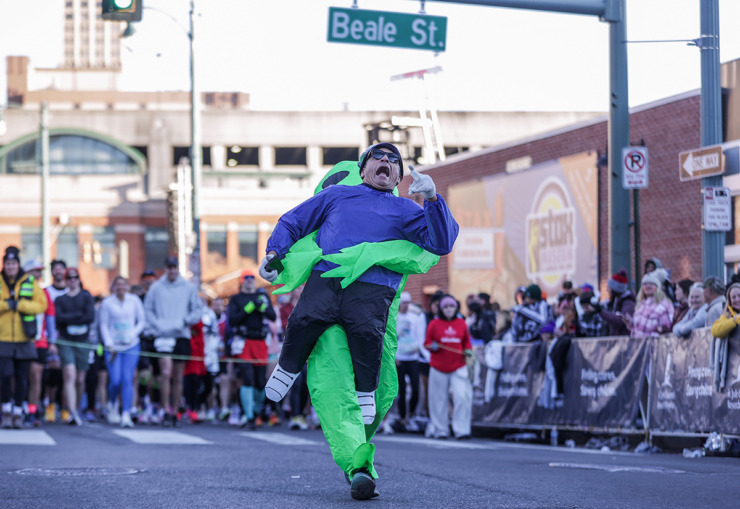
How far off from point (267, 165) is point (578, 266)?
47941 mm

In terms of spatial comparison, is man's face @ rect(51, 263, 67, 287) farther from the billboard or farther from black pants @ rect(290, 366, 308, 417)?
the billboard

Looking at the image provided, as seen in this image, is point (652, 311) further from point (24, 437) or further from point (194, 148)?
point (194, 148)

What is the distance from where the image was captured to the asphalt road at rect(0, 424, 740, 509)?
21.6ft

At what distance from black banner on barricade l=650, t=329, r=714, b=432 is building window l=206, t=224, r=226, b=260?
159 ft

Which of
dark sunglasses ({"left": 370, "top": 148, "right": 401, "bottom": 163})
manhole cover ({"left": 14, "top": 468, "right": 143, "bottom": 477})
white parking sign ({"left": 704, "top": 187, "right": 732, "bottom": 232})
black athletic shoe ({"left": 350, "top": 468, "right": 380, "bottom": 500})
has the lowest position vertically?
manhole cover ({"left": 14, "top": 468, "right": 143, "bottom": 477})

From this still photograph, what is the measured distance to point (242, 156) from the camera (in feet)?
241

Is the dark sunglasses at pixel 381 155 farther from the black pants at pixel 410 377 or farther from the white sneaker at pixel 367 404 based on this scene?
the black pants at pixel 410 377

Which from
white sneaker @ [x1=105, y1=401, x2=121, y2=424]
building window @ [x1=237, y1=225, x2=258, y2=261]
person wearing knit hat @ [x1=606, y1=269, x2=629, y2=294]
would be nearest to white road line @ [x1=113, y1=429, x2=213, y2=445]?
white sneaker @ [x1=105, y1=401, x2=121, y2=424]

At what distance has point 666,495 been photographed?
699 cm

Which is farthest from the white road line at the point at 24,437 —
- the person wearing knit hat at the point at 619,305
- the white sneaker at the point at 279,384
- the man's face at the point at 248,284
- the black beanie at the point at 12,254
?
the person wearing knit hat at the point at 619,305

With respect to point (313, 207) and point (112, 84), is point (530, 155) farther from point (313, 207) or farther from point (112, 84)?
point (112, 84)

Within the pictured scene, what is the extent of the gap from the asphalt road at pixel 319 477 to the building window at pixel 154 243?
49.7m

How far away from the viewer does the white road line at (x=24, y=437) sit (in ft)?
37.4

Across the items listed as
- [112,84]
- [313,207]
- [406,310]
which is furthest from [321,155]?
[313,207]
